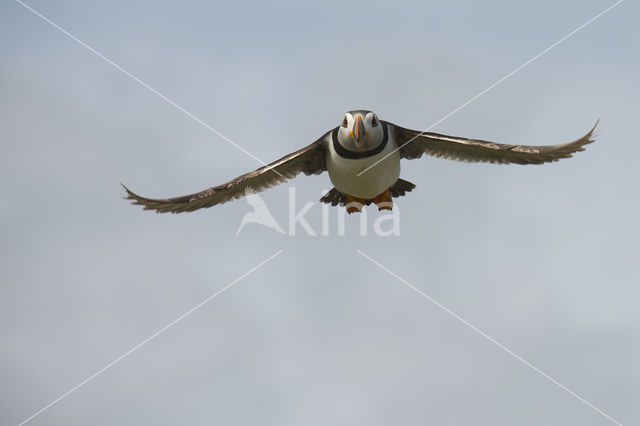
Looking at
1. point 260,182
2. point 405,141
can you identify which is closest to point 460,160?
point 405,141

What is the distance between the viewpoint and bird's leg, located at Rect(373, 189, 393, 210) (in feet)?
74.8

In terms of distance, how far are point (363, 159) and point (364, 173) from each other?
16.3 inches

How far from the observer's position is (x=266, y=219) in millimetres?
23328

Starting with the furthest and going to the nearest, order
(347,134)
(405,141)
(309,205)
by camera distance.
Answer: (309,205), (405,141), (347,134)

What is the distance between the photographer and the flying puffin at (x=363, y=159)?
20594 mm

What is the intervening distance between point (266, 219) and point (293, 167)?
1668 millimetres

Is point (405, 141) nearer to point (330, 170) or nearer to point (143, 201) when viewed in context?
point (330, 170)

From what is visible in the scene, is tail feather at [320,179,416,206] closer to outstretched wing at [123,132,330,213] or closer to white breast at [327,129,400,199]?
outstretched wing at [123,132,330,213]

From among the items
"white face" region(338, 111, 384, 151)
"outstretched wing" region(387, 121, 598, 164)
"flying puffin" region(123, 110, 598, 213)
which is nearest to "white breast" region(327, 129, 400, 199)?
"flying puffin" region(123, 110, 598, 213)

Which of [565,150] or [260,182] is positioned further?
[260,182]

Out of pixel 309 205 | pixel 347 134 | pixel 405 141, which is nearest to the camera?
pixel 347 134

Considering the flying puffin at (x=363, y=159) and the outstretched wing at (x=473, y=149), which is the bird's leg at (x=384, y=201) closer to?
the flying puffin at (x=363, y=159)

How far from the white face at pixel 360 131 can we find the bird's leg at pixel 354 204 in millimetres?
2449

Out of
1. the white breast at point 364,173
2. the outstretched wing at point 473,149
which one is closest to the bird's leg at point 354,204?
the white breast at point 364,173
